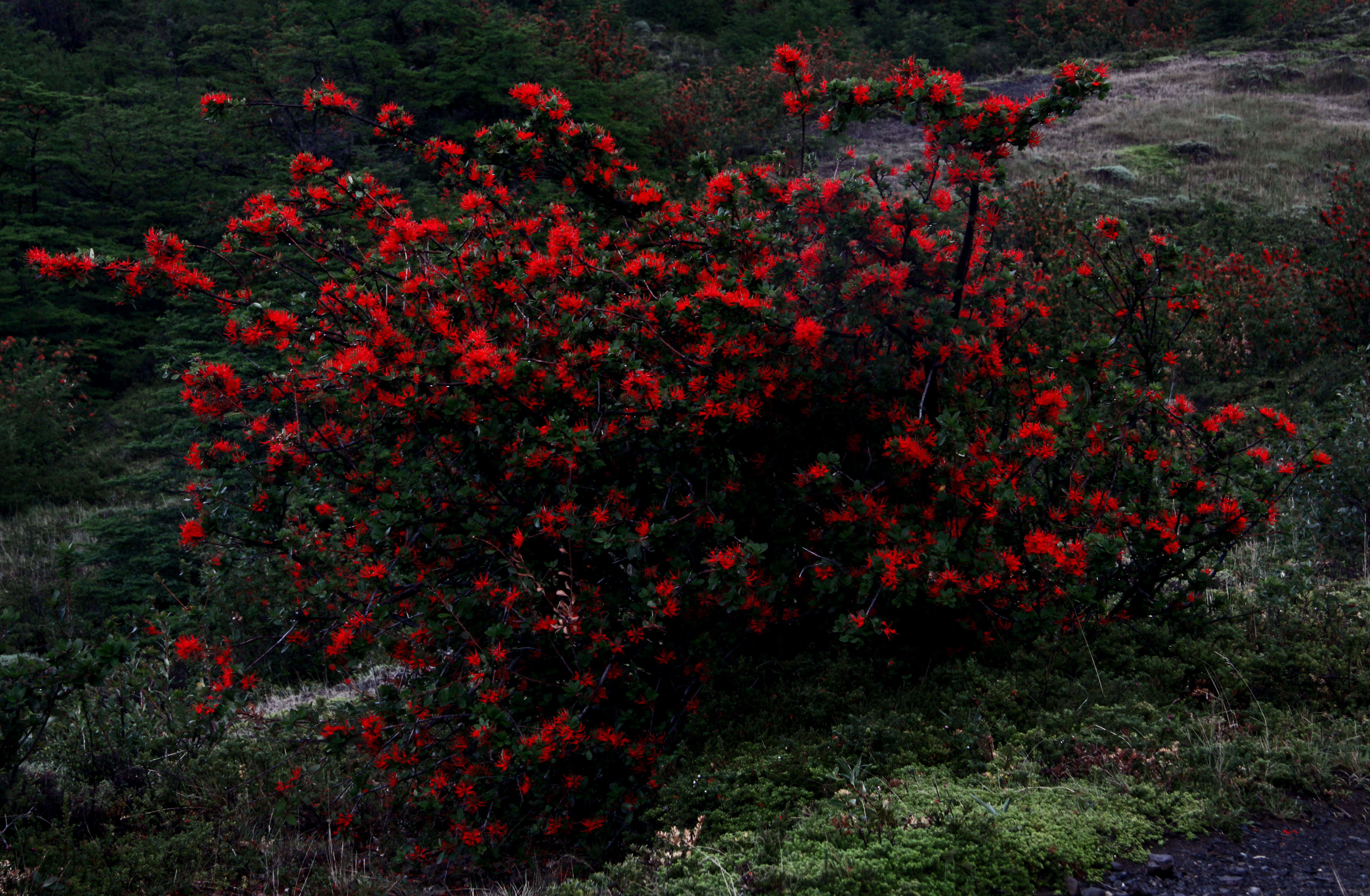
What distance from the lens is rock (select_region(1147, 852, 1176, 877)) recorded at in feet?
8.28

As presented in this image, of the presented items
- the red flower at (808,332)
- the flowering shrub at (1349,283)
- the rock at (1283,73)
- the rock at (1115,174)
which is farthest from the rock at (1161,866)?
the rock at (1283,73)

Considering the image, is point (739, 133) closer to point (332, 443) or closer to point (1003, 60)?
point (1003, 60)

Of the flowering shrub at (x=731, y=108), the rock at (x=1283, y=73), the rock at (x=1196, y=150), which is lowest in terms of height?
the rock at (x=1196, y=150)

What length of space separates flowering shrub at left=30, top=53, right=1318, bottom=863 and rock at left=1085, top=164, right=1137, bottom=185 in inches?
452

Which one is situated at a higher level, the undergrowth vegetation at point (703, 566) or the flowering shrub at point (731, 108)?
the flowering shrub at point (731, 108)

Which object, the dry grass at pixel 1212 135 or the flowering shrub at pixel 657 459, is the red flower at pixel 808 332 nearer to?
the flowering shrub at pixel 657 459

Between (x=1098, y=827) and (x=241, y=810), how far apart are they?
3.27 meters

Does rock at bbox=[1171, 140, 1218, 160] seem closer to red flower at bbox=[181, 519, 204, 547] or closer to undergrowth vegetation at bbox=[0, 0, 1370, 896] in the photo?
undergrowth vegetation at bbox=[0, 0, 1370, 896]

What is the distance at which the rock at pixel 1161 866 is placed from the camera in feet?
8.28

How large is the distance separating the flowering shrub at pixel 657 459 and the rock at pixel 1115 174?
11.5 meters

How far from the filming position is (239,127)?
1438 cm

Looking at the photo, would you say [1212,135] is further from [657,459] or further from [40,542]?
[40,542]

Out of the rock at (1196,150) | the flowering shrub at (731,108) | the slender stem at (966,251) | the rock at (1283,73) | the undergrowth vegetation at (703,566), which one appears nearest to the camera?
the undergrowth vegetation at (703,566)

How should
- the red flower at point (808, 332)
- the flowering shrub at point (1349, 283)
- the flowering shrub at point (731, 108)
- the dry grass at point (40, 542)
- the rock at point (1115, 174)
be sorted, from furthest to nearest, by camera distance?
the flowering shrub at point (731, 108) < the rock at point (1115, 174) < the dry grass at point (40, 542) < the flowering shrub at point (1349, 283) < the red flower at point (808, 332)
